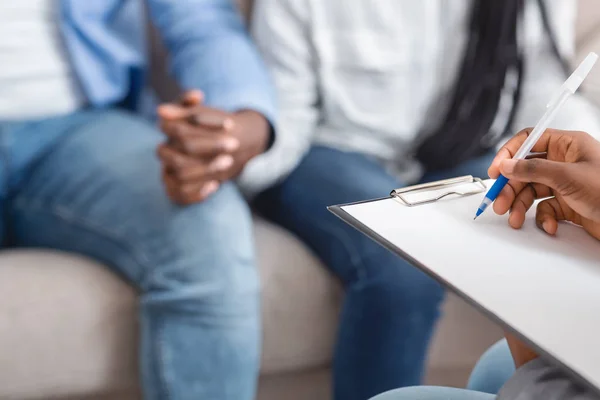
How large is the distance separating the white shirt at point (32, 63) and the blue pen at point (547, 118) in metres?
0.63

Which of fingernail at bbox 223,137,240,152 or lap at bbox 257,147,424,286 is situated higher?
fingernail at bbox 223,137,240,152

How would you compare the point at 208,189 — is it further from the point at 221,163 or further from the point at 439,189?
the point at 439,189

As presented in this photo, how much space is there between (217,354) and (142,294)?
0.11 m

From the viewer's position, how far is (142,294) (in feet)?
2.54

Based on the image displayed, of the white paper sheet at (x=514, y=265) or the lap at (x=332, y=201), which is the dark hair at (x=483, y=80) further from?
the white paper sheet at (x=514, y=265)

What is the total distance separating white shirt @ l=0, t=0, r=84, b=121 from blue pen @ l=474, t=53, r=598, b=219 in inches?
24.8

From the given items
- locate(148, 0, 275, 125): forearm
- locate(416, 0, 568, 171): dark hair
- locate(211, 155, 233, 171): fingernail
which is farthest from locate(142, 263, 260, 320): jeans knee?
locate(416, 0, 568, 171): dark hair

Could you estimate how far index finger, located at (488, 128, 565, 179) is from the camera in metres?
0.44

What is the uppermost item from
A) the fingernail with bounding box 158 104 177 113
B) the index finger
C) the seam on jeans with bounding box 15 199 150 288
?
the index finger

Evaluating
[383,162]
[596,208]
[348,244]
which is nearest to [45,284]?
[348,244]

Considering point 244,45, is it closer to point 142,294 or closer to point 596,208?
point 142,294

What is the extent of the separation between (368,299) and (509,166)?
1.40ft

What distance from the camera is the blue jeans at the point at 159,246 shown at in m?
0.75

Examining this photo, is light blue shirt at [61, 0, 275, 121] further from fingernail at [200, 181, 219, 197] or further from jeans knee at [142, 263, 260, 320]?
jeans knee at [142, 263, 260, 320]
